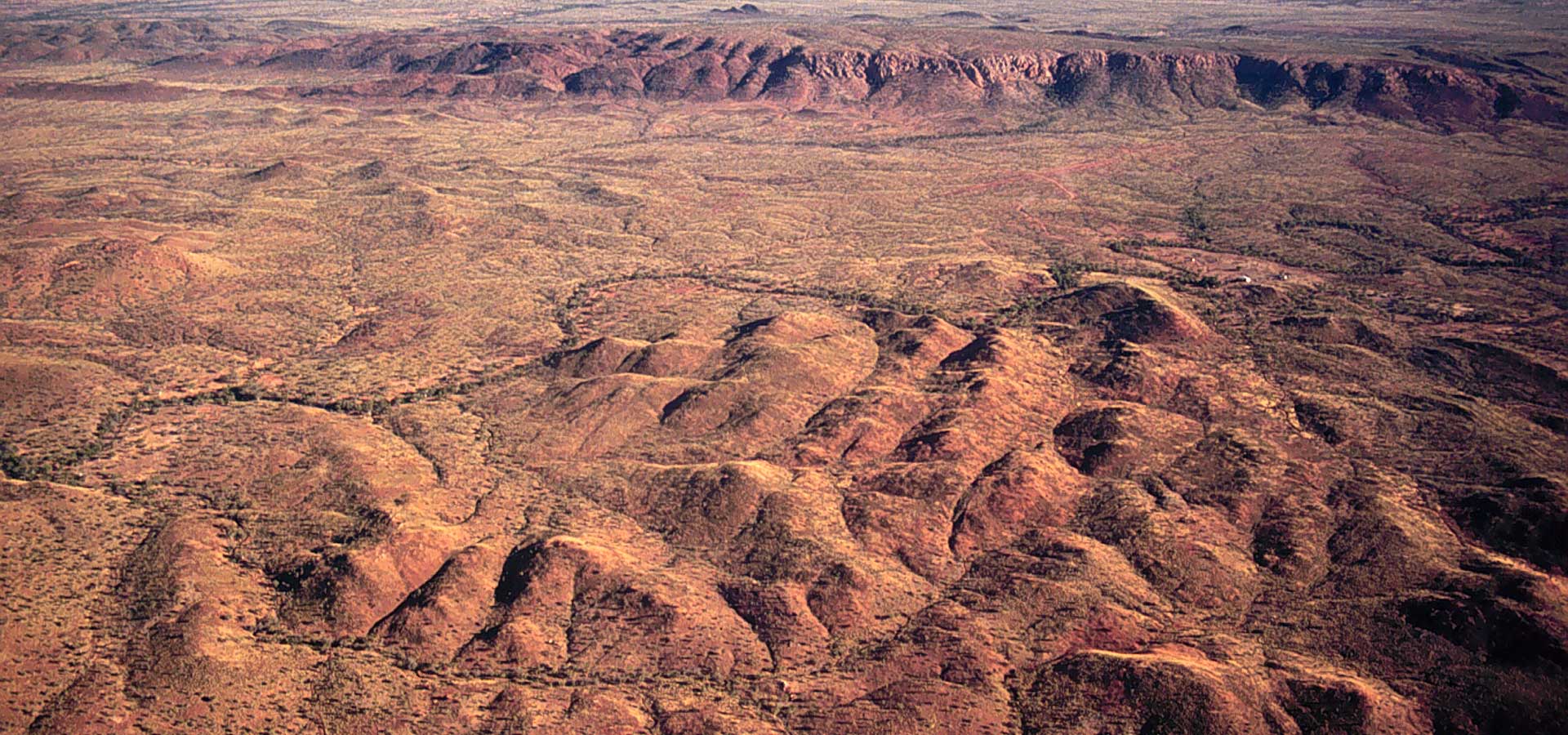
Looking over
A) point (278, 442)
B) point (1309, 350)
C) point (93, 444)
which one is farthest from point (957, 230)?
point (93, 444)

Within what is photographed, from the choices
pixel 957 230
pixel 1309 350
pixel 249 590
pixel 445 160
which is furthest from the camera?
pixel 445 160

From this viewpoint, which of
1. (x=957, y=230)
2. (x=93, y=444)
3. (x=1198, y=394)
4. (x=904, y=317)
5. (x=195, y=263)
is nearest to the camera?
(x=93, y=444)

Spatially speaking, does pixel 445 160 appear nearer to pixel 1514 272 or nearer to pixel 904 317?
pixel 904 317

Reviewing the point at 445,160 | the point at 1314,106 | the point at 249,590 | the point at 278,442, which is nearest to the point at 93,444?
the point at 278,442

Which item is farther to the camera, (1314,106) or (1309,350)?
(1314,106)

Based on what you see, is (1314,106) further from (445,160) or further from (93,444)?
(93,444)

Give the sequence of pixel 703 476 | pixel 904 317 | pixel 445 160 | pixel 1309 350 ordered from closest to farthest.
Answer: pixel 703 476 → pixel 1309 350 → pixel 904 317 → pixel 445 160
